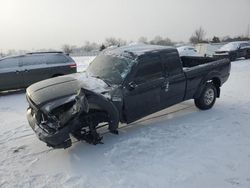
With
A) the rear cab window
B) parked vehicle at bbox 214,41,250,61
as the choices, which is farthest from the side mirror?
parked vehicle at bbox 214,41,250,61

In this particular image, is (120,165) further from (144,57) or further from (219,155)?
(144,57)

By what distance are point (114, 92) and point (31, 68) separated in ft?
23.5

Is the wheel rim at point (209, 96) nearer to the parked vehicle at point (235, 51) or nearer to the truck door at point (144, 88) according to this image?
the truck door at point (144, 88)

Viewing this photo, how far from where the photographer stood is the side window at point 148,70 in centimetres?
613

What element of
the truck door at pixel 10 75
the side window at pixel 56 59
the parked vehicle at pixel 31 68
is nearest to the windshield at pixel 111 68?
the parked vehicle at pixel 31 68

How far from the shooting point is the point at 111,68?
634cm

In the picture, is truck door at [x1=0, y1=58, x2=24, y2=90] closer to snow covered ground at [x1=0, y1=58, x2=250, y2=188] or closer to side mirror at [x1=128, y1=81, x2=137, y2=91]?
snow covered ground at [x1=0, y1=58, x2=250, y2=188]

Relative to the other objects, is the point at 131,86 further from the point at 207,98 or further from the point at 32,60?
the point at 32,60

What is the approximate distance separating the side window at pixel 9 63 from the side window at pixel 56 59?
128 cm

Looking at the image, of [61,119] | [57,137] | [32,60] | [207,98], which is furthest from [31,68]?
[57,137]

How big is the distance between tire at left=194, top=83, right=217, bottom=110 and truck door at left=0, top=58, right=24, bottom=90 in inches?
284

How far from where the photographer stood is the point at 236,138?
5.91 m

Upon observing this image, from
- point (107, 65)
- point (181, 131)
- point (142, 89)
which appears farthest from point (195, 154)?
point (107, 65)

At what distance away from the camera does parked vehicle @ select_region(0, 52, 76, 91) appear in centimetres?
1140
